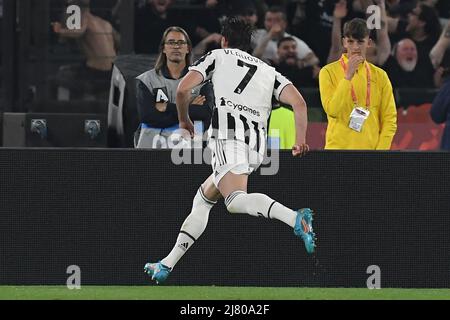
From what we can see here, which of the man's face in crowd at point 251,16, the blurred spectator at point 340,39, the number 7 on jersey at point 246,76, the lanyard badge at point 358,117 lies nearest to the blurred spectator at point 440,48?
the blurred spectator at point 340,39

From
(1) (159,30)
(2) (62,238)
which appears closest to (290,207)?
(2) (62,238)

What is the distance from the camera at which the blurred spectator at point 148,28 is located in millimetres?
13633

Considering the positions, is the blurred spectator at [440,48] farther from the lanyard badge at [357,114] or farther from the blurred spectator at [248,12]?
the lanyard badge at [357,114]

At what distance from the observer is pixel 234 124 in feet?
33.4

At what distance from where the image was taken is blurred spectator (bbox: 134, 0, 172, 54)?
44.7 ft

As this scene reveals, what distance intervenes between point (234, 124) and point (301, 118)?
A: 1.49 feet

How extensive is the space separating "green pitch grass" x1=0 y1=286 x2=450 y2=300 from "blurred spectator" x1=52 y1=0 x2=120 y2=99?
3492 millimetres

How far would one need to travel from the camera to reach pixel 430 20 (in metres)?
14.1

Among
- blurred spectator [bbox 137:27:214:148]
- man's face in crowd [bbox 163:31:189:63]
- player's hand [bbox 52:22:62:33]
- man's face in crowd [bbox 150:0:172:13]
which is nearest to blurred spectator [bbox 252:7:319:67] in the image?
man's face in crowd [bbox 150:0:172:13]

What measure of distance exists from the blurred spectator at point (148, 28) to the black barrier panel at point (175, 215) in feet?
9.84

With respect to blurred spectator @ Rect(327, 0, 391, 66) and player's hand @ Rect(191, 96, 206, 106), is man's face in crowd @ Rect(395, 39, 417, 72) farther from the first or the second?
player's hand @ Rect(191, 96, 206, 106)

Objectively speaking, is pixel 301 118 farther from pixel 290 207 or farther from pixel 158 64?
pixel 158 64

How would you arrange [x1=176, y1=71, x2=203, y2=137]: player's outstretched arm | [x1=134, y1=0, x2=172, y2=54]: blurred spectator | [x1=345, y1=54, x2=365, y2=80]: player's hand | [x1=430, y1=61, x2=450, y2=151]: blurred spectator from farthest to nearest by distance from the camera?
[x1=134, y1=0, x2=172, y2=54]: blurred spectator → [x1=430, y1=61, x2=450, y2=151]: blurred spectator → [x1=345, y1=54, x2=365, y2=80]: player's hand → [x1=176, y1=71, x2=203, y2=137]: player's outstretched arm

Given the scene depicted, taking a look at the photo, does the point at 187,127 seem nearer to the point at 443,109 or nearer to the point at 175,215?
the point at 175,215
